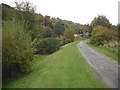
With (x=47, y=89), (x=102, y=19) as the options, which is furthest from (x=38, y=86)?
(x=102, y=19)

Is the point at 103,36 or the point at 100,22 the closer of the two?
the point at 103,36

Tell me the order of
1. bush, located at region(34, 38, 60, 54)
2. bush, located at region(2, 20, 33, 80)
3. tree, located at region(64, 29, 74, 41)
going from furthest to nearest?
tree, located at region(64, 29, 74, 41) < bush, located at region(34, 38, 60, 54) < bush, located at region(2, 20, 33, 80)

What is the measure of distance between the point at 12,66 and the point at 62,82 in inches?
248

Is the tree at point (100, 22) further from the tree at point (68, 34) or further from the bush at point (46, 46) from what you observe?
the bush at point (46, 46)

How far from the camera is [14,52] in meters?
20.1

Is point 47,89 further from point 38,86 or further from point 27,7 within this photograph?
point 27,7

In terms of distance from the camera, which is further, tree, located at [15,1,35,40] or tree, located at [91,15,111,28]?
→ tree, located at [91,15,111,28]

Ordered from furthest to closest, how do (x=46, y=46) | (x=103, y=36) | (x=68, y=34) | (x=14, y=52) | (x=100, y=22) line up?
(x=68, y=34)
(x=100, y=22)
(x=103, y=36)
(x=46, y=46)
(x=14, y=52)

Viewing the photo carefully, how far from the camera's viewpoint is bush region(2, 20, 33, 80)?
19719mm

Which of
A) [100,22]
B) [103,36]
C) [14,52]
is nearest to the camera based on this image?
[14,52]

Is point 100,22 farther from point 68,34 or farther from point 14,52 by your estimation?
point 14,52

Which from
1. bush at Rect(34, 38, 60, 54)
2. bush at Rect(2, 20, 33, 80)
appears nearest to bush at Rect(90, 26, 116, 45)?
bush at Rect(34, 38, 60, 54)

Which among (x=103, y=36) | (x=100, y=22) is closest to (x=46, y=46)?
(x=103, y=36)

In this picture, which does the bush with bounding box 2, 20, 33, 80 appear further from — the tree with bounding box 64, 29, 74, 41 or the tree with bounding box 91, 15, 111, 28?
the tree with bounding box 91, 15, 111, 28
